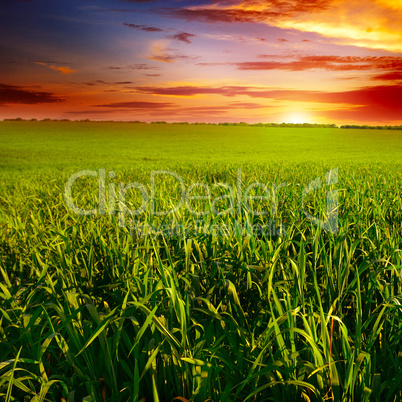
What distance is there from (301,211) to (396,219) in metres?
0.96

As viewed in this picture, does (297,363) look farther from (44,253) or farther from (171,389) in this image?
(44,253)

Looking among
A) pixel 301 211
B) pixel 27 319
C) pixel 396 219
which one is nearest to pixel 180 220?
pixel 301 211

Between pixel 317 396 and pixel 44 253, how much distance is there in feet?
7.43

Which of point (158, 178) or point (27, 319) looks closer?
point (27, 319)

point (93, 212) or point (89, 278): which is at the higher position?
point (93, 212)

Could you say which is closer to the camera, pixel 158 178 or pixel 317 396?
pixel 317 396

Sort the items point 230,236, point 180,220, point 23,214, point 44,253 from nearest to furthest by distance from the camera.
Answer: point 230,236 → point 44,253 → point 180,220 → point 23,214

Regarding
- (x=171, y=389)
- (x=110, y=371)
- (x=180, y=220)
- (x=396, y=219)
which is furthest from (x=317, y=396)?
(x=396, y=219)

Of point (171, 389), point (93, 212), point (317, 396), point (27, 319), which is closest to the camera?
point (317, 396)

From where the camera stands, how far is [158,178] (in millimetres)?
7723

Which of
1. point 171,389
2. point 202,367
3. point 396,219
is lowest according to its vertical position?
point 171,389

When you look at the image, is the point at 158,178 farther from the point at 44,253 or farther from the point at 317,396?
the point at 317,396

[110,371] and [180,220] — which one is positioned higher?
[180,220]

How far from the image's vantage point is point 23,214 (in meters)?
4.59
